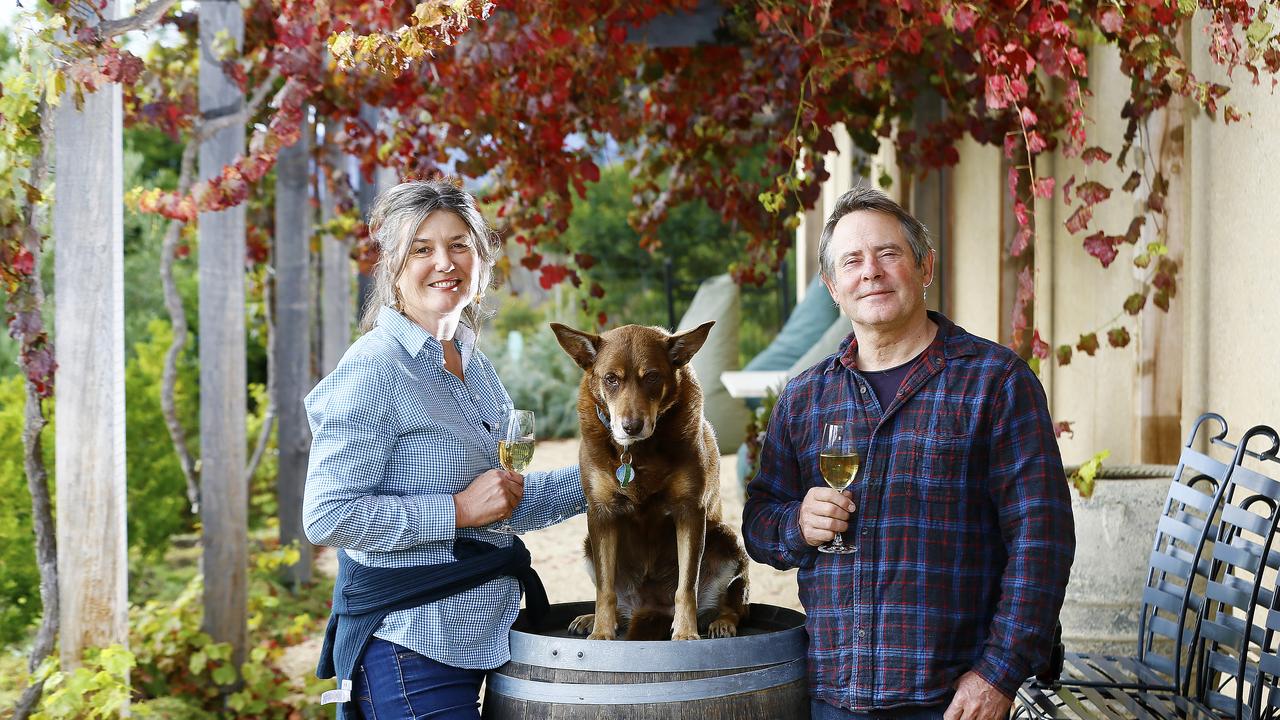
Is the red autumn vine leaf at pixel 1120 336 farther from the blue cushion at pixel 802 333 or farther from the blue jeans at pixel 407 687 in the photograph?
the blue cushion at pixel 802 333

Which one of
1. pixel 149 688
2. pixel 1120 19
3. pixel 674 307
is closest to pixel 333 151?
pixel 149 688

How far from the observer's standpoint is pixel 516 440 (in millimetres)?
2484

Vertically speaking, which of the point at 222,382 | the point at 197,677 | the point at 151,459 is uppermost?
the point at 222,382

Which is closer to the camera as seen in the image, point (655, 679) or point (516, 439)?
point (655, 679)

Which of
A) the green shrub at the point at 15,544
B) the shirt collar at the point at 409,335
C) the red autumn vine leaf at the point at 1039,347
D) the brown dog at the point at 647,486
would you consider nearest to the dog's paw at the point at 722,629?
the brown dog at the point at 647,486

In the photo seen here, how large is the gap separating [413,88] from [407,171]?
380 millimetres

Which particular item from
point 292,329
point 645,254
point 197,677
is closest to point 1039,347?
point 197,677

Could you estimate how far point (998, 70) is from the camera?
3498mm

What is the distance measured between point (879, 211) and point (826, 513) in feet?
2.27

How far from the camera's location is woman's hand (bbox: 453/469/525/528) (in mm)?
2502

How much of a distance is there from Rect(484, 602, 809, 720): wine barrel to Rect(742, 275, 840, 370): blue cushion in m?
7.02

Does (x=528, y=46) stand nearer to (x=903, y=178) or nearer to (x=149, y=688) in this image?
(x=149, y=688)

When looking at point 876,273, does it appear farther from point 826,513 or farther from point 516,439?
point 516,439

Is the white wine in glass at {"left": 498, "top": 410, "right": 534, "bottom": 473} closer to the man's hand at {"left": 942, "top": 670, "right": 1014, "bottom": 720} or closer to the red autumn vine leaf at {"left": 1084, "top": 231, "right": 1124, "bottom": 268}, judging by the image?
the man's hand at {"left": 942, "top": 670, "right": 1014, "bottom": 720}
